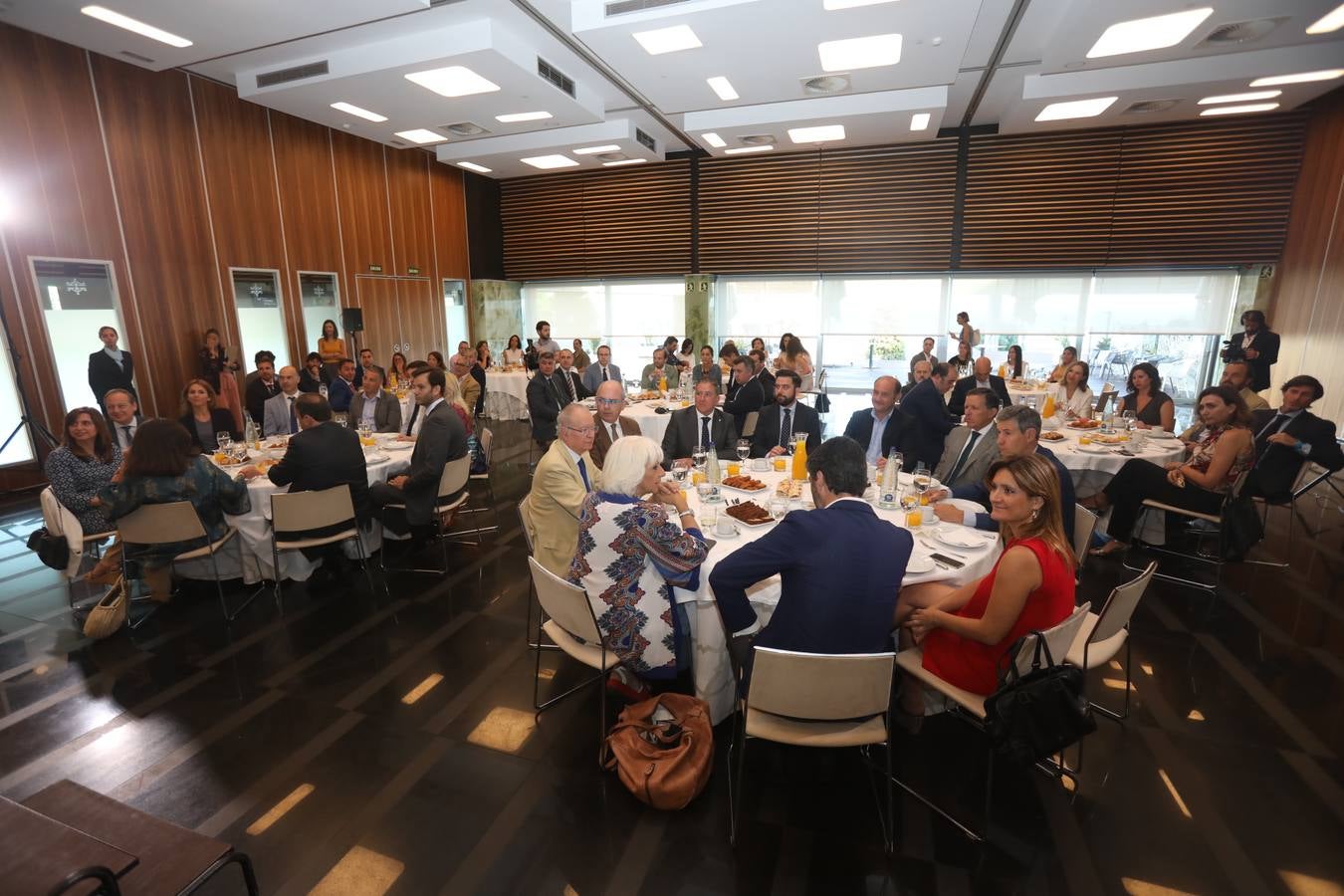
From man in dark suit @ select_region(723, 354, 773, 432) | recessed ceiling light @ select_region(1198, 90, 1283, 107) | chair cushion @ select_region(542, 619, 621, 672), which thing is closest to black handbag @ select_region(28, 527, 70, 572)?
chair cushion @ select_region(542, 619, 621, 672)

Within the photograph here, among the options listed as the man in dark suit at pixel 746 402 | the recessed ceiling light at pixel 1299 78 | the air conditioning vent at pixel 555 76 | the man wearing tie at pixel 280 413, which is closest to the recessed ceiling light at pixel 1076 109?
the recessed ceiling light at pixel 1299 78

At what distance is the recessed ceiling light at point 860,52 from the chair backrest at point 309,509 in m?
6.31

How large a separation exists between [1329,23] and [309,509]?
10140mm

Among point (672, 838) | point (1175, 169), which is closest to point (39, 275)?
point (672, 838)

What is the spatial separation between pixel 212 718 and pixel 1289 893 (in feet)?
16.1

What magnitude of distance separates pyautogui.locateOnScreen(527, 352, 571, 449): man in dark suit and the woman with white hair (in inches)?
178

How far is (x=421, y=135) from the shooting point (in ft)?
31.6

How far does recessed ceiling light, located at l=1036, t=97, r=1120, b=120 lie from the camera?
8.24m

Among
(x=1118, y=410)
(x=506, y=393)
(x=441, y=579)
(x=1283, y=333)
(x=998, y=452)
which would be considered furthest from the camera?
(x=506, y=393)

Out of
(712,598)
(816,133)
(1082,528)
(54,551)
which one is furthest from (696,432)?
(816,133)

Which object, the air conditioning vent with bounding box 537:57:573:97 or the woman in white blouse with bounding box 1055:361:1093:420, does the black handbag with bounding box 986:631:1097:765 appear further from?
the air conditioning vent with bounding box 537:57:573:97

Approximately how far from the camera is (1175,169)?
33.4ft

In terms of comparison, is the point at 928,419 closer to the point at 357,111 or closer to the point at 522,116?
the point at 522,116

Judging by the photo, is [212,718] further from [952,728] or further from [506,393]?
[506,393]
